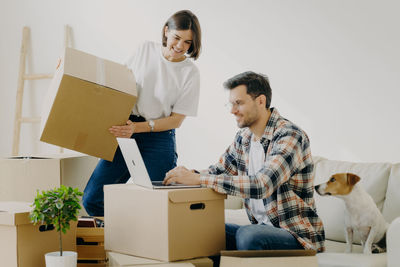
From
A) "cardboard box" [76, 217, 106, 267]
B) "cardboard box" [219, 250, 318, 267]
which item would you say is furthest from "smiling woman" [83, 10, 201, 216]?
"cardboard box" [219, 250, 318, 267]

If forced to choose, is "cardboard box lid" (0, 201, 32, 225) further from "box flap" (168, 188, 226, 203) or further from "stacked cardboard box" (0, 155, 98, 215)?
"stacked cardboard box" (0, 155, 98, 215)

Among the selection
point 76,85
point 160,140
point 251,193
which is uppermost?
point 76,85

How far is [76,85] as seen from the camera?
2.00 m

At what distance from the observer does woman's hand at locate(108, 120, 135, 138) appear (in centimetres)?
215

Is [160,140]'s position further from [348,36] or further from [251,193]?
[348,36]

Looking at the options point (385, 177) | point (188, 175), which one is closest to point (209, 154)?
point (385, 177)

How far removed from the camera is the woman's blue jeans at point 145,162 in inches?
92.0

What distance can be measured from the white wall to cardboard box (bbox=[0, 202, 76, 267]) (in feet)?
5.27

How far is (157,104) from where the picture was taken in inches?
91.4

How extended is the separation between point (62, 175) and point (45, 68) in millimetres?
1463

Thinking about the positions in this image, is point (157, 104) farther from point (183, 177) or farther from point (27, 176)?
point (27, 176)

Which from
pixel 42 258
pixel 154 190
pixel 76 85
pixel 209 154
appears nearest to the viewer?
pixel 154 190

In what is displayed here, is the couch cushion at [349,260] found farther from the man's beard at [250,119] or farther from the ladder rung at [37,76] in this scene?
the ladder rung at [37,76]

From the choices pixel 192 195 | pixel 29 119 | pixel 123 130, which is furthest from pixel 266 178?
pixel 29 119
